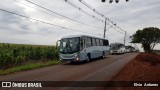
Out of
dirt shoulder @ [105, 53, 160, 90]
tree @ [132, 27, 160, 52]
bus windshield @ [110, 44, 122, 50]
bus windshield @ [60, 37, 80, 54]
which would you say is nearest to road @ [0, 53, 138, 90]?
dirt shoulder @ [105, 53, 160, 90]

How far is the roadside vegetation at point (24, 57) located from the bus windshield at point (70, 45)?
2.10 meters

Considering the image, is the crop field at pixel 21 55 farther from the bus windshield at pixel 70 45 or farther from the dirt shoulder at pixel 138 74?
the dirt shoulder at pixel 138 74

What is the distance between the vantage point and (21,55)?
2691 centimetres

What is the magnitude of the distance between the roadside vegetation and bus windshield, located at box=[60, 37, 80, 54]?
2.10 meters

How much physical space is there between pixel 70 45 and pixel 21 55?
6.35 m

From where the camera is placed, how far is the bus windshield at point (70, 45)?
79.6ft

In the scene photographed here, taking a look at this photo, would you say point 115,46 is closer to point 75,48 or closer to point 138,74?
point 75,48

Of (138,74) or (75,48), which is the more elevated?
(75,48)

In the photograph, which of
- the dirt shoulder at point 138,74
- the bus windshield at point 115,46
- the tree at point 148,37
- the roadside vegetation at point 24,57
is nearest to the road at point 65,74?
the dirt shoulder at point 138,74

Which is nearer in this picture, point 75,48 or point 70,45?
point 75,48

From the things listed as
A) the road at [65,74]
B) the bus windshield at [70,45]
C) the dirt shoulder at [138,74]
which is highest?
the bus windshield at [70,45]

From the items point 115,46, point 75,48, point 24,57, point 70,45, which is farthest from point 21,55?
point 115,46

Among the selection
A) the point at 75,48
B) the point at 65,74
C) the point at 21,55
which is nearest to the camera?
the point at 65,74

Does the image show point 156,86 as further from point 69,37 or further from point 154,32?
point 154,32
